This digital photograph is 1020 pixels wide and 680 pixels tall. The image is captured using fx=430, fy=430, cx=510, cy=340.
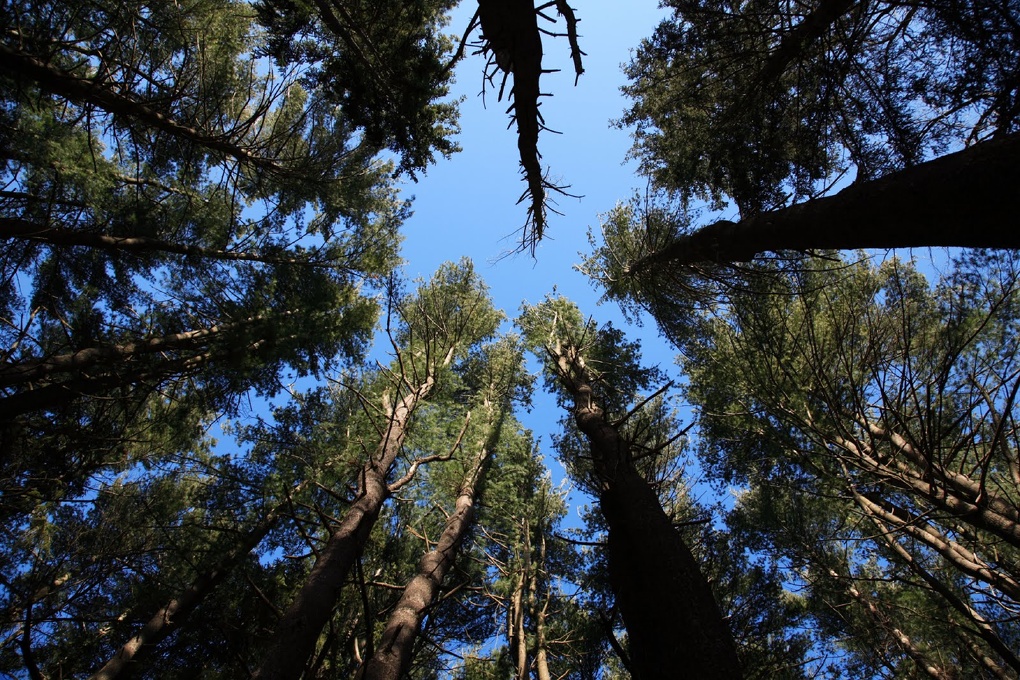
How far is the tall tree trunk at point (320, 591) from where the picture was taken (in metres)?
3.32

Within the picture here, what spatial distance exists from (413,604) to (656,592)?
2.61 metres

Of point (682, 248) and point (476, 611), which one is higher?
point (682, 248)

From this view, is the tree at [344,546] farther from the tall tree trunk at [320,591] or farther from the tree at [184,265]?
the tree at [184,265]

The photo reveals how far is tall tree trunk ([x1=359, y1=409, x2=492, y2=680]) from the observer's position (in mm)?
3670

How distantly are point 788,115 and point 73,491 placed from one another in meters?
13.1

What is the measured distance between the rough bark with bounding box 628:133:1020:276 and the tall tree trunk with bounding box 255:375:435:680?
3915 millimetres

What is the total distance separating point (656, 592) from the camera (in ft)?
9.89

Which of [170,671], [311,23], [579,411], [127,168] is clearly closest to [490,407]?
[579,411]

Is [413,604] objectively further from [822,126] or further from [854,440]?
[822,126]

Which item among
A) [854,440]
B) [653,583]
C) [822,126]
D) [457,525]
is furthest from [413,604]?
[822,126]

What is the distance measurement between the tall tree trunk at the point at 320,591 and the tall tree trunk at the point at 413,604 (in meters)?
0.56

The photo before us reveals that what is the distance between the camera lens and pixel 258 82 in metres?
8.54

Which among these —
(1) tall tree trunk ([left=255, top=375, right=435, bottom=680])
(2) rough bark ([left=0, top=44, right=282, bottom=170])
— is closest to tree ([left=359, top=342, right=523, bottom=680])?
(1) tall tree trunk ([left=255, top=375, right=435, bottom=680])

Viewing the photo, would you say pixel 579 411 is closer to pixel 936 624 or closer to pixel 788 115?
pixel 788 115
